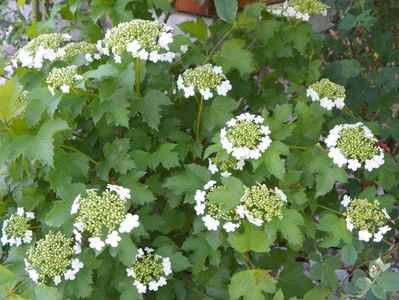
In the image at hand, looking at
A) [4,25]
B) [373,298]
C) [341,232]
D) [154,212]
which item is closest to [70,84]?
[154,212]

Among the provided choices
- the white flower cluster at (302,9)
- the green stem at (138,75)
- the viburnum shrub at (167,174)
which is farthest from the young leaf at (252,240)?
the white flower cluster at (302,9)

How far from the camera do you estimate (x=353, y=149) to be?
1.12m

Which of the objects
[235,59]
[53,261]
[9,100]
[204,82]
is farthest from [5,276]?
[235,59]

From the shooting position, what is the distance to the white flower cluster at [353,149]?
3.67 ft

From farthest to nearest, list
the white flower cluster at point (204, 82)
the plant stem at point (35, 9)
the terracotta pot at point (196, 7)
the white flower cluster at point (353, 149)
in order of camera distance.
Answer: the terracotta pot at point (196, 7)
the plant stem at point (35, 9)
the white flower cluster at point (204, 82)
the white flower cluster at point (353, 149)

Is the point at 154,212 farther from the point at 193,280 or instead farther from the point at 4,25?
the point at 4,25

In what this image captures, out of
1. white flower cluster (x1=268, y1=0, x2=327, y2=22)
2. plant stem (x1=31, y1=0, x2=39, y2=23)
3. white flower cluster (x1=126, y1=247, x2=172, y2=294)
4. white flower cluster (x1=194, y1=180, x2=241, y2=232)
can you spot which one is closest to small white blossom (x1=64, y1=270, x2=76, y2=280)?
white flower cluster (x1=126, y1=247, x2=172, y2=294)

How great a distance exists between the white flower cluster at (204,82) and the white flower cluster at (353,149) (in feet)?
0.87

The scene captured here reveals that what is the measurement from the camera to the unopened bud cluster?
3.49 ft

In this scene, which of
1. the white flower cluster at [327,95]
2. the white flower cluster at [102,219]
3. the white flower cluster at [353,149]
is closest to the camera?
the white flower cluster at [102,219]

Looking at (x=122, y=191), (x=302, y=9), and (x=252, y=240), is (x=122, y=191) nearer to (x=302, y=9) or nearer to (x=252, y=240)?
(x=252, y=240)

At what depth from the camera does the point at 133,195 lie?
1138 millimetres

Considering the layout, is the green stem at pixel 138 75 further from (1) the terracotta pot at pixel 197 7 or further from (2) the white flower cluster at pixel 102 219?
(1) the terracotta pot at pixel 197 7

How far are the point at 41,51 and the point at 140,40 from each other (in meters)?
0.25
